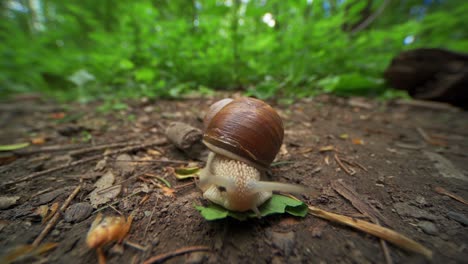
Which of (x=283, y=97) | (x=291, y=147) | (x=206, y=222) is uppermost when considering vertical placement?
(x=283, y=97)

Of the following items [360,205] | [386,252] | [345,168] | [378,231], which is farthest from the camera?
[345,168]

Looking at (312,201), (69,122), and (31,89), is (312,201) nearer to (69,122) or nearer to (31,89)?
(69,122)

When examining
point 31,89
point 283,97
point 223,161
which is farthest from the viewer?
point 31,89

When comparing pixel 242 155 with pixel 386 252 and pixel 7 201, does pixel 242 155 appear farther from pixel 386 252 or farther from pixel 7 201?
pixel 7 201

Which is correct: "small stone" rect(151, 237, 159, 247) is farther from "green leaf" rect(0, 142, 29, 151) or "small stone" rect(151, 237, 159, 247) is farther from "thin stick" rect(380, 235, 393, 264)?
"green leaf" rect(0, 142, 29, 151)

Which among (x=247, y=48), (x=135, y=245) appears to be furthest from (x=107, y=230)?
(x=247, y=48)

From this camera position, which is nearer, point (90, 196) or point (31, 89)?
point (90, 196)

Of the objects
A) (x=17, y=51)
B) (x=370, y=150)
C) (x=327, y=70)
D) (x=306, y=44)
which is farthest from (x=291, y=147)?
(x=17, y=51)
